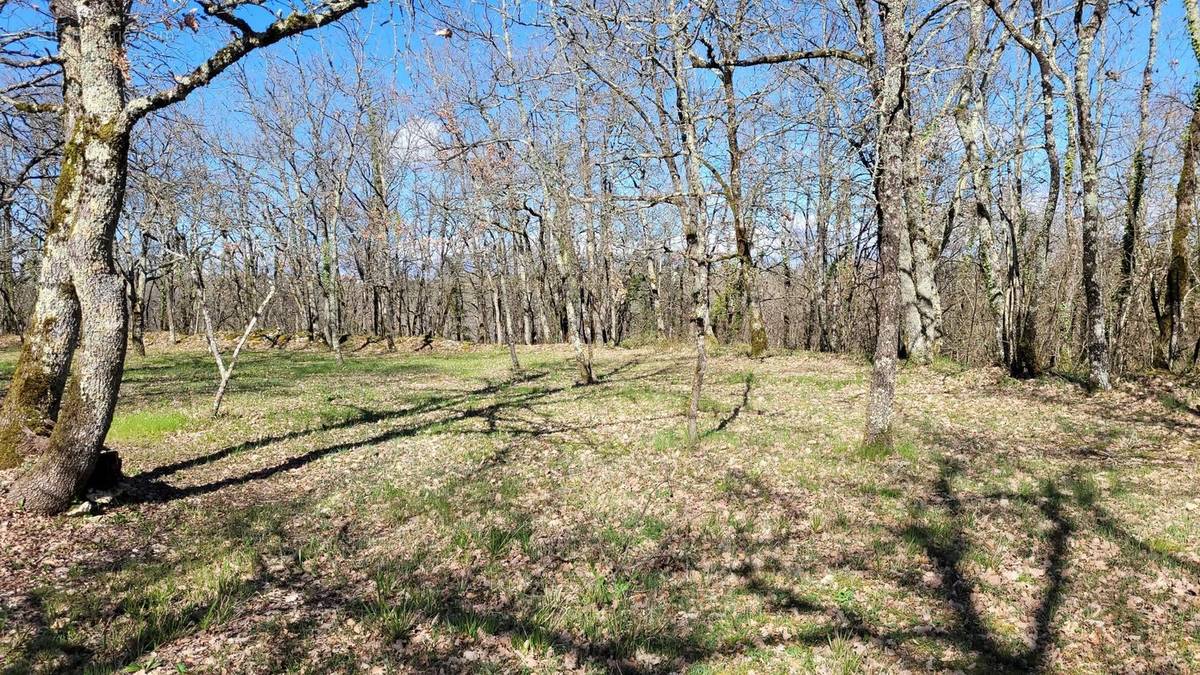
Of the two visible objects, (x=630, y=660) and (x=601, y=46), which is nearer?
(x=630, y=660)

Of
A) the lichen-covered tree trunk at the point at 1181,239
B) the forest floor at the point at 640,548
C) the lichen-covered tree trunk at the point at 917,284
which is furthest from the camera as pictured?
the lichen-covered tree trunk at the point at 917,284

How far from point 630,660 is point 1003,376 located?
41.7ft

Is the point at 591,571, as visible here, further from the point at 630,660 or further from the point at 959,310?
the point at 959,310

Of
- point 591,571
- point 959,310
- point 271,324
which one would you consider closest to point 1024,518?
point 591,571

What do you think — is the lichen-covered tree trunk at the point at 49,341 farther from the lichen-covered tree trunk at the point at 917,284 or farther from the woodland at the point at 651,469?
the lichen-covered tree trunk at the point at 917,284

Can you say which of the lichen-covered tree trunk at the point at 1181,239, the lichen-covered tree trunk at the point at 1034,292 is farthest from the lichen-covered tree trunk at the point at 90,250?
the lichen-covered tree trunk at the point at 1181,239

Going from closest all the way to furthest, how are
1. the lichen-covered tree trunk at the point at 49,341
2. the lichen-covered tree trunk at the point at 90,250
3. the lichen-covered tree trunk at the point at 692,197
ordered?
the lichen-covered tree trunk at the point at 90,250
the lichen-covered tree trunk at the point at 49,341
the lichen-covered tree trunk at the point at 692,197

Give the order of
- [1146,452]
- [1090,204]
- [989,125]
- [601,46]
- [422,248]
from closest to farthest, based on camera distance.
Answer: [1146,452] → [601,46] → [1090,204] → [989,125] → [422,248]

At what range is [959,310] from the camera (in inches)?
1168

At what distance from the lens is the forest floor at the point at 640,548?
4480 mm

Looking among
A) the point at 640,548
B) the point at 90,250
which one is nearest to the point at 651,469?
the point at 640,548

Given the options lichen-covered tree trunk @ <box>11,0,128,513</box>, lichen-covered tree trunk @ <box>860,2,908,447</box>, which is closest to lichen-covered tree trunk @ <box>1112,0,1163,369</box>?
lichen-covered tree trunk @ <box>860,2,908,447</box>

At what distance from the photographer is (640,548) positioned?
6297mm

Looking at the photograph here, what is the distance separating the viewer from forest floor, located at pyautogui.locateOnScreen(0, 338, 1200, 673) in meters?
4.48
